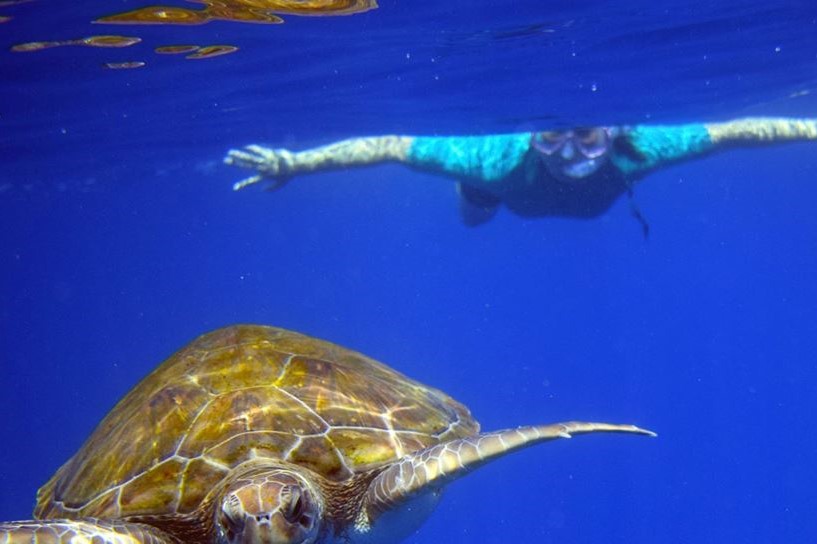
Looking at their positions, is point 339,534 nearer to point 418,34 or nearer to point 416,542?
point 418,34

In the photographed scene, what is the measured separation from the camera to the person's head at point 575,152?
12.2 meters

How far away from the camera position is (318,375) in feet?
18.7

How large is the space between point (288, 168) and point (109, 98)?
477 cm

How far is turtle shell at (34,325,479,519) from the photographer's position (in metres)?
4.75

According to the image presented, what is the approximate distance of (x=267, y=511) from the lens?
12.8 feet

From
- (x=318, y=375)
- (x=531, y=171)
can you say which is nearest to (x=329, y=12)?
(x=531, y=171)

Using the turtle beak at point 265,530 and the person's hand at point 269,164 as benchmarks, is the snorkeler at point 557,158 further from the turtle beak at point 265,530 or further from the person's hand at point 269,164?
the turtle beak at point 265,530

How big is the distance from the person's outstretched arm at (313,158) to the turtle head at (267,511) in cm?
825

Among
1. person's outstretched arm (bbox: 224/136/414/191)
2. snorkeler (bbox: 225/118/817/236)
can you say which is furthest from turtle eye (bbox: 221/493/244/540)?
snorkeler (bbox: 225/118/817/236)

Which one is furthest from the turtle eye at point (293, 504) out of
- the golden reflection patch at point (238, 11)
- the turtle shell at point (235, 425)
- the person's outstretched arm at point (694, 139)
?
the person's outstretched arm at point (694, 139)

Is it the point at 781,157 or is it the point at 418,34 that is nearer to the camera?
the point at 418,34

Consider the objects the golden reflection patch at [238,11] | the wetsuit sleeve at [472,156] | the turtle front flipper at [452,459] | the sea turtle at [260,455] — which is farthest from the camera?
the wetsuit sleeve at [472,156]

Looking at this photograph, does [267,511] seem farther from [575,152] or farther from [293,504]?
[575,152]

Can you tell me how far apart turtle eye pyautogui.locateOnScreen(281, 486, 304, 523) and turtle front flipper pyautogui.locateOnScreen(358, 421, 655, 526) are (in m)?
0.70
